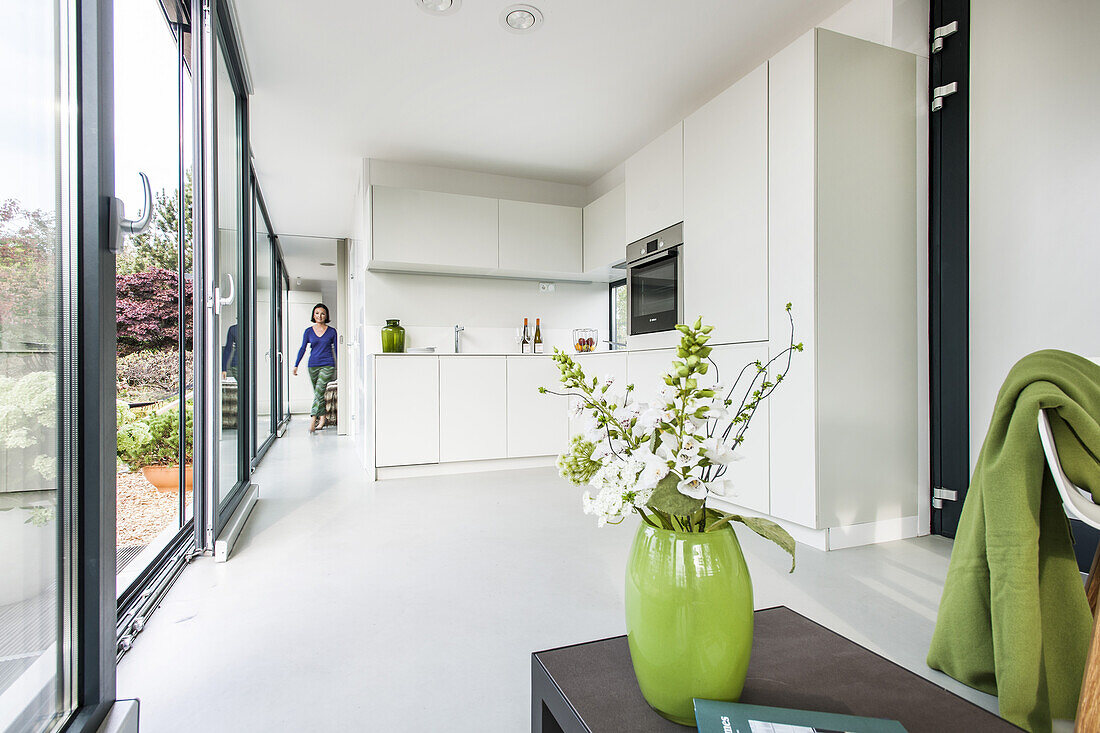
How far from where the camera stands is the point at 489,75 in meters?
3.20

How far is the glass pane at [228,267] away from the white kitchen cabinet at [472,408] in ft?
4.37

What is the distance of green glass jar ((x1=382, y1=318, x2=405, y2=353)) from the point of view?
14.0ft

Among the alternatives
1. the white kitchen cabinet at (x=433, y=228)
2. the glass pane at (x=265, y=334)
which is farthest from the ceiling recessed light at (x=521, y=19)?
the glass pane at (x=265, y=334)

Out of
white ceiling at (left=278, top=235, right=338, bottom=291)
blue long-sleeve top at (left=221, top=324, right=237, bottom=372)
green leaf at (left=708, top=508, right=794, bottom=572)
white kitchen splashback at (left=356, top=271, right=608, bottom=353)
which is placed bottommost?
green leaf at (left=708, top=508, right=794, bottom=572)

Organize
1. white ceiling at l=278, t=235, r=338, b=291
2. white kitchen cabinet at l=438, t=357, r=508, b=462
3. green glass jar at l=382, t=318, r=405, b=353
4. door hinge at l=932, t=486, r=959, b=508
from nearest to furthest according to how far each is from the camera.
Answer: door hinge at l=932, t=486, r=959, b=508 < white kitchen cabinet at l=438, t=357, r=508, b=462 < green glass jar at l=382, t=318, r=405, b=353 < white ceiling at l=278, t=235, r=338, b=291

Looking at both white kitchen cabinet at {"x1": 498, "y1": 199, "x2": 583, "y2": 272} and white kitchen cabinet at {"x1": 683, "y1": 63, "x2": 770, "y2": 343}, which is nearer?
white kitchen cabinet at {"x1": 683, "y1": 63, "x2": 770, "y2": 343}

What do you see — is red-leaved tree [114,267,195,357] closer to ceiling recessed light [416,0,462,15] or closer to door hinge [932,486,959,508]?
ceiling recessed light [416,0,462,15]

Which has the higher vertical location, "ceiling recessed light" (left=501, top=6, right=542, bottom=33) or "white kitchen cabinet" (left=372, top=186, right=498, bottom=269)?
"ceiling recessed light" (left=501, top=6, right=542, bottom=33)

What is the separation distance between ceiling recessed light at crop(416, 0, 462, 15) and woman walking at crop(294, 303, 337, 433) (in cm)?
526

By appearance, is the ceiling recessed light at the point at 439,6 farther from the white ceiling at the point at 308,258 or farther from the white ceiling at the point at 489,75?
the white ceiling at the point at 308,258

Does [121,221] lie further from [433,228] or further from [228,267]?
[433,228]

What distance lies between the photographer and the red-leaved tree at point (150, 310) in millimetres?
1721

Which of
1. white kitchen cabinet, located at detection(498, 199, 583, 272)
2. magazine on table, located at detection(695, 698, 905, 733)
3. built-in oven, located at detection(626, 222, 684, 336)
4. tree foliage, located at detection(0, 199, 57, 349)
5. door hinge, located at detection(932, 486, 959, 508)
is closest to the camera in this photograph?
magazine on table, located at detection(695, 698, 905, 733)

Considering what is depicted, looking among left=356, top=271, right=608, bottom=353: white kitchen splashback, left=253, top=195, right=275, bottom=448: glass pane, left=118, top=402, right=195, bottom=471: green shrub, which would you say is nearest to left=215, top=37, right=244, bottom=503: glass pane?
left=118, top=402, right=195, bottom=471: green shrub
